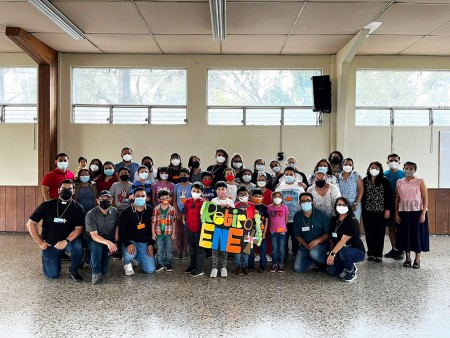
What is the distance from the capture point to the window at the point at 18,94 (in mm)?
7605

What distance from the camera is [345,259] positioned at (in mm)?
4484

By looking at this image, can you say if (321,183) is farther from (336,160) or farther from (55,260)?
(55,260)

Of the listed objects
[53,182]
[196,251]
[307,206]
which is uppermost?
[53,182]

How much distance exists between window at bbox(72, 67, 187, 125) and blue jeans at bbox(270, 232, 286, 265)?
3.59 metres

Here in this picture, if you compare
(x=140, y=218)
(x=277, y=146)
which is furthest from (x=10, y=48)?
(x=277, y=146)

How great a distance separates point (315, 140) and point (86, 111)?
4573 millimetres


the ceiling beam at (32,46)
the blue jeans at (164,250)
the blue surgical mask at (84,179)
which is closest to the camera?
the blue jeans at (164,250)

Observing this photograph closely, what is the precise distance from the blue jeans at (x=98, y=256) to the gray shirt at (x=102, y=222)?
0.42ft

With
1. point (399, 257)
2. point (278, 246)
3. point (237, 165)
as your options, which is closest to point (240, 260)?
point (278, 246)

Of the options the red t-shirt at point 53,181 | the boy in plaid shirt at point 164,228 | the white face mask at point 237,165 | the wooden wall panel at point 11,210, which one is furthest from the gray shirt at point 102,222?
the wooden wall panel at point 11,210

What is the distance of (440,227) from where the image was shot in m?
7.34

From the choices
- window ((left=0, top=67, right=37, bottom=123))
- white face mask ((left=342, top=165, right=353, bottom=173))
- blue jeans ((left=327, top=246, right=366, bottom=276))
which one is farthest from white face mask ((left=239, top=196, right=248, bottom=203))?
window ((left=0, top=67, right=37, bottom=123))

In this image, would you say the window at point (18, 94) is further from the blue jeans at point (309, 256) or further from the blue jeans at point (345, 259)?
the blue jeans at point (345, 259)

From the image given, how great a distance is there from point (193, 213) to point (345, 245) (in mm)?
1884
